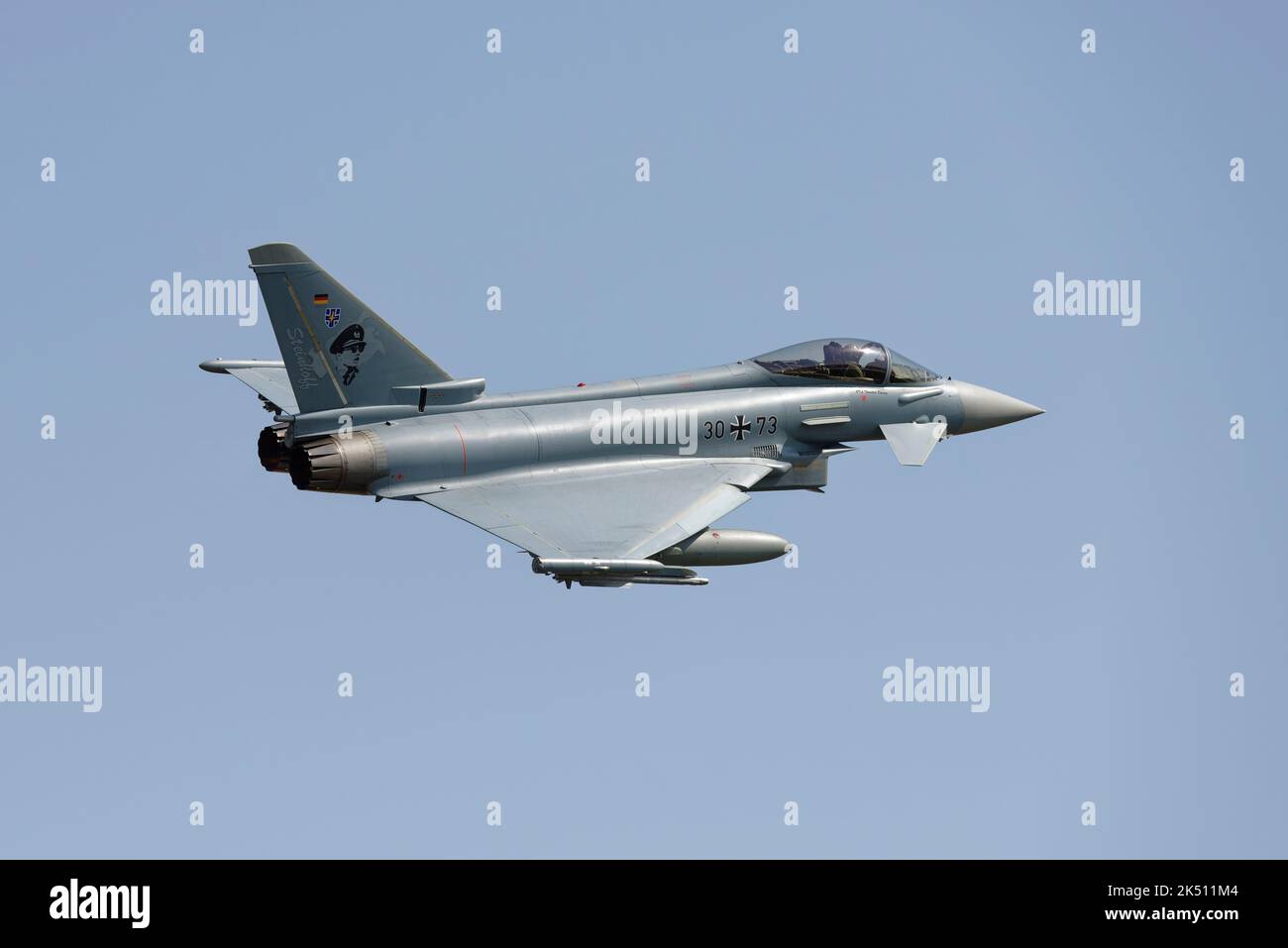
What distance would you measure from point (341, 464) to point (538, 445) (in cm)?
325

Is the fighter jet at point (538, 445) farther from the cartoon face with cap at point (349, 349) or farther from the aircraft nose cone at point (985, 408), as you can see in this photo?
the aircraft nose cone at point (985, 408)

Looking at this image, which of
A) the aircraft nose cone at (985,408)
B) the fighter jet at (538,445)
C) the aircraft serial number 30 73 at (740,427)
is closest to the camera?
the fighter jet at (538,445)

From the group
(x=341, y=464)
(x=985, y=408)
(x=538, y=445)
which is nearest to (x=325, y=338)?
(x=341, y=464)

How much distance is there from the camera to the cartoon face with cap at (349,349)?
36.2 metres

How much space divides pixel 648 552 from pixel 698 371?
6.01 meters

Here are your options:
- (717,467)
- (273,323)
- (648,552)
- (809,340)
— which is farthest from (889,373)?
(273,323)

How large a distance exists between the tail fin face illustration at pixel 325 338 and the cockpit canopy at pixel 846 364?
7.20m

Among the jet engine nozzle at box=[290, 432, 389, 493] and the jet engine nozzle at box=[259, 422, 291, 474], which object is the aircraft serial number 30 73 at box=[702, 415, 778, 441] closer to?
the jet engine nozzle at box=[290, 432, 389, 493]

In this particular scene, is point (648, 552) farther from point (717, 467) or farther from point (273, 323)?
point (273, 323)

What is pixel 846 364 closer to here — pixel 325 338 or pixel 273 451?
pixel 325 338

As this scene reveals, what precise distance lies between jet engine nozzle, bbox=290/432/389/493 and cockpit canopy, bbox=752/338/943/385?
26.0 feet

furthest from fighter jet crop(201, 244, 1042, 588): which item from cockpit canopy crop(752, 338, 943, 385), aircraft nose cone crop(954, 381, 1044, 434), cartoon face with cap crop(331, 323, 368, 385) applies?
aircraft nose cone crop(954, 381, 1044, 434)

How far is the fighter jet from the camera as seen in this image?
116 ft

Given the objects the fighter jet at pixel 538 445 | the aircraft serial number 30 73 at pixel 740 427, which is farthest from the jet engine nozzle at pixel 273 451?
the aircraft serial number 30 73 at pixel 740 427
